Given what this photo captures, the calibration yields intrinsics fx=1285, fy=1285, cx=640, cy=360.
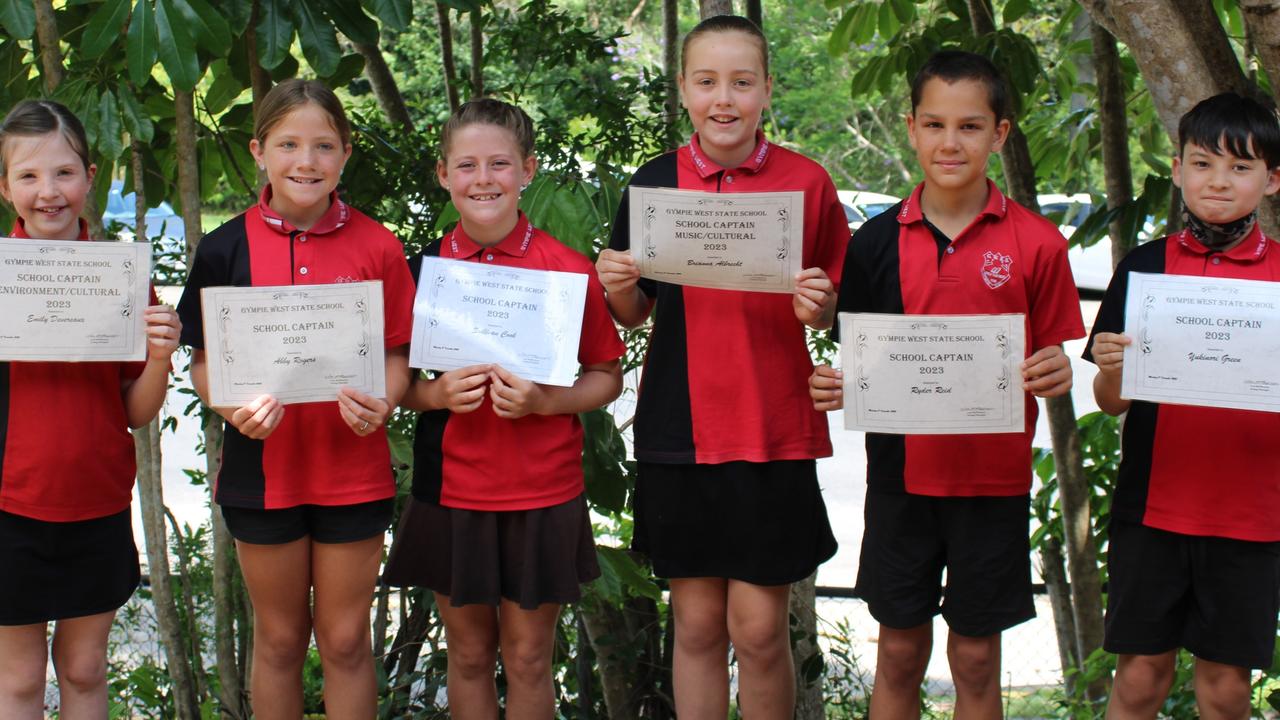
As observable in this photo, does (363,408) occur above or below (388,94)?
below

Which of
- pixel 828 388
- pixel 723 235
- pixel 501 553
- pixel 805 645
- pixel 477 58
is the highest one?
pixel 477 58

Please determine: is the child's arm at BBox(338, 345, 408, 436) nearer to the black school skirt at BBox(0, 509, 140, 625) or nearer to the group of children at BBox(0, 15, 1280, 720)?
the group of children at BBox(0, 15, 1280, 720)

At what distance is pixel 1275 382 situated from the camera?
9.09ft

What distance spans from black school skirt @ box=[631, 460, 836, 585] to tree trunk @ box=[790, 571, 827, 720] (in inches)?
36.3

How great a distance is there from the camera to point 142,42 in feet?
9.75

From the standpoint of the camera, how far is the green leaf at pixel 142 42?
9.73 ft

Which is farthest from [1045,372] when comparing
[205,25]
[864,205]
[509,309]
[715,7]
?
[864,205]

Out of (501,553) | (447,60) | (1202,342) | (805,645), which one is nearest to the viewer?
(1202,342)

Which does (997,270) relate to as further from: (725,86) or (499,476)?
(499,476)

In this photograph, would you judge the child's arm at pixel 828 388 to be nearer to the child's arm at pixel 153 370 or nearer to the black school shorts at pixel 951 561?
the black school shorts at pixel 951 561

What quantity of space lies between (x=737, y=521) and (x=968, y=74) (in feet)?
3.88

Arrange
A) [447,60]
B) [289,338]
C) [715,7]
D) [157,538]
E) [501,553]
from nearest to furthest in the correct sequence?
[289,338] < [501,553] < [715,7] < [157,538] < [447,60]

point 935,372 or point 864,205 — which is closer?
point 935,372

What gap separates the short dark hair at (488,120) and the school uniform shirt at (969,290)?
0.85m
